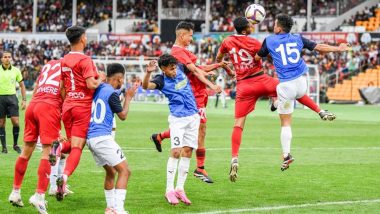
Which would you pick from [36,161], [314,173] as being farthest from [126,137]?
[314,173]

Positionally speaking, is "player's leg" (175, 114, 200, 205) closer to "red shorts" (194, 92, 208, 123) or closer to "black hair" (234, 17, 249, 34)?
"red shorts" (194, 92, 208, 123)

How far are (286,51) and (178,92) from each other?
8.59 ft

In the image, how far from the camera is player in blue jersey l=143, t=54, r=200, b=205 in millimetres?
12672

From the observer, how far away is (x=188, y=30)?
45.9ft

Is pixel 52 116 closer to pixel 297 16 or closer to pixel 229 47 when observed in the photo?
pixel 229 47

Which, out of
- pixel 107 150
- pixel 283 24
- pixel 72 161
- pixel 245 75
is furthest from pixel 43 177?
pixel 283 24

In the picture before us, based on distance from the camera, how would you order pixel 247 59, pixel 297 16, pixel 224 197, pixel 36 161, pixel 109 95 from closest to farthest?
pixel 109 95
pixel 224 197
pixel 247 59
pixel 36 161
pixel 297 16

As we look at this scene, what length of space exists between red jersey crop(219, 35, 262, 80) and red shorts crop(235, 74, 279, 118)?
0.45ft

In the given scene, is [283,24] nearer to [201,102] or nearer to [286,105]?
[286,105]

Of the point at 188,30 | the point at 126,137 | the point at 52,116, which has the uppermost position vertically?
the point at 188,30

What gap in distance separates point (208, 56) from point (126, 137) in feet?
106

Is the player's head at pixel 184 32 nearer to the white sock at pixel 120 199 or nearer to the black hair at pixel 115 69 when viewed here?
the black hair at pixel 115 69

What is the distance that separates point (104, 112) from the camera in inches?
445

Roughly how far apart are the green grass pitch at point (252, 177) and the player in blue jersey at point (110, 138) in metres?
0.66
